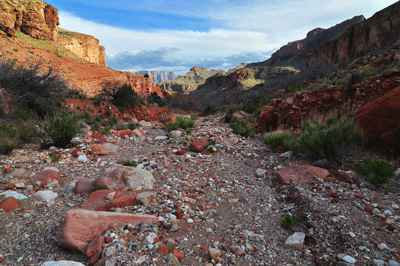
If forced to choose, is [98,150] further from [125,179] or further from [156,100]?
[156,100]

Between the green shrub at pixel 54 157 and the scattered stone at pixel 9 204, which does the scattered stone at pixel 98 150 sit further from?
the scattered stone at pixel 9 204

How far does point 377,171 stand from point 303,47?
11836cm

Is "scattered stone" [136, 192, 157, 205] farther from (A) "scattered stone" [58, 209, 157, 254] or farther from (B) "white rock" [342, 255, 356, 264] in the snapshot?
(B) "white rock" [342, 255, 356, 264]

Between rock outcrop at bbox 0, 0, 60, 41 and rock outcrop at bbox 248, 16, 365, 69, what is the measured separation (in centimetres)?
8902

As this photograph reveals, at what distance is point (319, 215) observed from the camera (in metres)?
2.99

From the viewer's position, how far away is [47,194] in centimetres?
403

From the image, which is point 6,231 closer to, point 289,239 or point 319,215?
point 289,239

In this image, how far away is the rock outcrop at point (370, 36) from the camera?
129 feet

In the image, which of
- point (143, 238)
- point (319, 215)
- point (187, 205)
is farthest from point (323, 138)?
point (143, 238)

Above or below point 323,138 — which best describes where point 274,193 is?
below

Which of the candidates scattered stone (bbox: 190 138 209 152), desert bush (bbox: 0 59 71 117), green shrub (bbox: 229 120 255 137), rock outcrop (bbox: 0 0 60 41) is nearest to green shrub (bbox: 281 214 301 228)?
scattered stone (bbox: 190 138 209 152)

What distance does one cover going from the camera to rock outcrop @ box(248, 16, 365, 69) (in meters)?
92.2

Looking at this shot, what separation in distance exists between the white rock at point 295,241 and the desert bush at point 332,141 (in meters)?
2.56

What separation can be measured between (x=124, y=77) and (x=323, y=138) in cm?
3525
